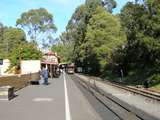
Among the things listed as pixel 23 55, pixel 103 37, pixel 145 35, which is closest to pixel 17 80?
pixel 145 35

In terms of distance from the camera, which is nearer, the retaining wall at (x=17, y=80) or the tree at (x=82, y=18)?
the retaining wall at (x=17, y=80)

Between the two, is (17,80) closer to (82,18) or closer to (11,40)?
(82,18)

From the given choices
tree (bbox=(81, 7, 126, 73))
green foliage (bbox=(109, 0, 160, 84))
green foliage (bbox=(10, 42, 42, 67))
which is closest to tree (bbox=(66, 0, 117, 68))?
green foliage (bbox=(10, 42, 42, 67))

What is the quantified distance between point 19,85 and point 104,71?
50704 millimetres

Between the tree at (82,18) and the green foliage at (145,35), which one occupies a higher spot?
the tree at (82,18)

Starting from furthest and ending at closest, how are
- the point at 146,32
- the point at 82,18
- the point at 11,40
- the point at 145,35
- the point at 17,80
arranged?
the point at 11,40
the point at 82,18
the point at 146,32
the point at 145,35
the point at 17,80

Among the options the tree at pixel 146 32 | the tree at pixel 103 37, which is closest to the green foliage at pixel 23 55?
the tree at pixel 103 37

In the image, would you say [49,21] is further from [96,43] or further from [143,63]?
[143,63]

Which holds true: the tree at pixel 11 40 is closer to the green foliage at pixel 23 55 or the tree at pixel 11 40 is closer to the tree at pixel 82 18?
the tree at pixel 82 18

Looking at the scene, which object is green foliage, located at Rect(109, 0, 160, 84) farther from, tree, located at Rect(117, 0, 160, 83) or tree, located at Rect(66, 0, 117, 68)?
tree, located at Rect(66, 0, 117, 68)

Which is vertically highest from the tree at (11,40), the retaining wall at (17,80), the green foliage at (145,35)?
the tree at (11,40)

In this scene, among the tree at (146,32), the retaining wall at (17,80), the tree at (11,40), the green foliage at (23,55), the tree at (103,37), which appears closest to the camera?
the retaining wall at (17,80)

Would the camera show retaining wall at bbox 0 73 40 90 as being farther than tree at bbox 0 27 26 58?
No

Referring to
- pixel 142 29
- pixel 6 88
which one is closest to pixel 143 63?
pixel 142 29
